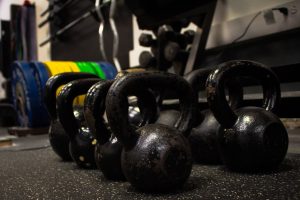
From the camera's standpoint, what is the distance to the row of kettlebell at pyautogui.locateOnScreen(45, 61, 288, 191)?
0.49 meters

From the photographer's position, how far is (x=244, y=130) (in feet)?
1.88

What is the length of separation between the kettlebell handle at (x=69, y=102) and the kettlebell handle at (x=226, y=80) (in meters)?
0.27

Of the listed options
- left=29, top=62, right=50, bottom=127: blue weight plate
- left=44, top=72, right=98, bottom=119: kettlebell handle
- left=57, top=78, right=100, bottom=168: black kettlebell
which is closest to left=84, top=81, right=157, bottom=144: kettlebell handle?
left=57, top=78, right=100, bottom=168: black kettlebell

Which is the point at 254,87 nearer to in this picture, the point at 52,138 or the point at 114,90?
the point at 52,138

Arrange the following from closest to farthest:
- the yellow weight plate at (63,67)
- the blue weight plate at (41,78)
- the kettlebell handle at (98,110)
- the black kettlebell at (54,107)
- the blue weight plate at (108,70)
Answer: the kettlebell handle at (98,110) < the black kettlebell at (54,107) < the blue weight plate at (41,78) < the yellow weight plate at (63,67) < the blue weight plate at (108,70)

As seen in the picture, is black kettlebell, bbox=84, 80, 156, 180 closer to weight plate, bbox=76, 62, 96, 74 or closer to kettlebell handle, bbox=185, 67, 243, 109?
kettlebell handle, bbox=185, 67, 243, 109

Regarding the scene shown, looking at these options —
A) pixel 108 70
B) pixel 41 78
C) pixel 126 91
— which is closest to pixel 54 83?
pixel 126 91

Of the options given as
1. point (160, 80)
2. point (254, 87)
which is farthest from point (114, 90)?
point (254, 87)

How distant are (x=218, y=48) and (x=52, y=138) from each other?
100cm

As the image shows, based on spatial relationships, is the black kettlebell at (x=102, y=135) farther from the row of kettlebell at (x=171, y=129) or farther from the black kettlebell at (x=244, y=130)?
the black kettlebell at (x=244, y=130)

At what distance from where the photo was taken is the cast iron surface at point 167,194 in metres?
0.48

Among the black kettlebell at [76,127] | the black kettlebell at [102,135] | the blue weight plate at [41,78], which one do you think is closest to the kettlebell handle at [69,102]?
the black kettlebell at [76,127]

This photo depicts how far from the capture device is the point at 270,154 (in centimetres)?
57

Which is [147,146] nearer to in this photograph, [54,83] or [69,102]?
[69,102]
